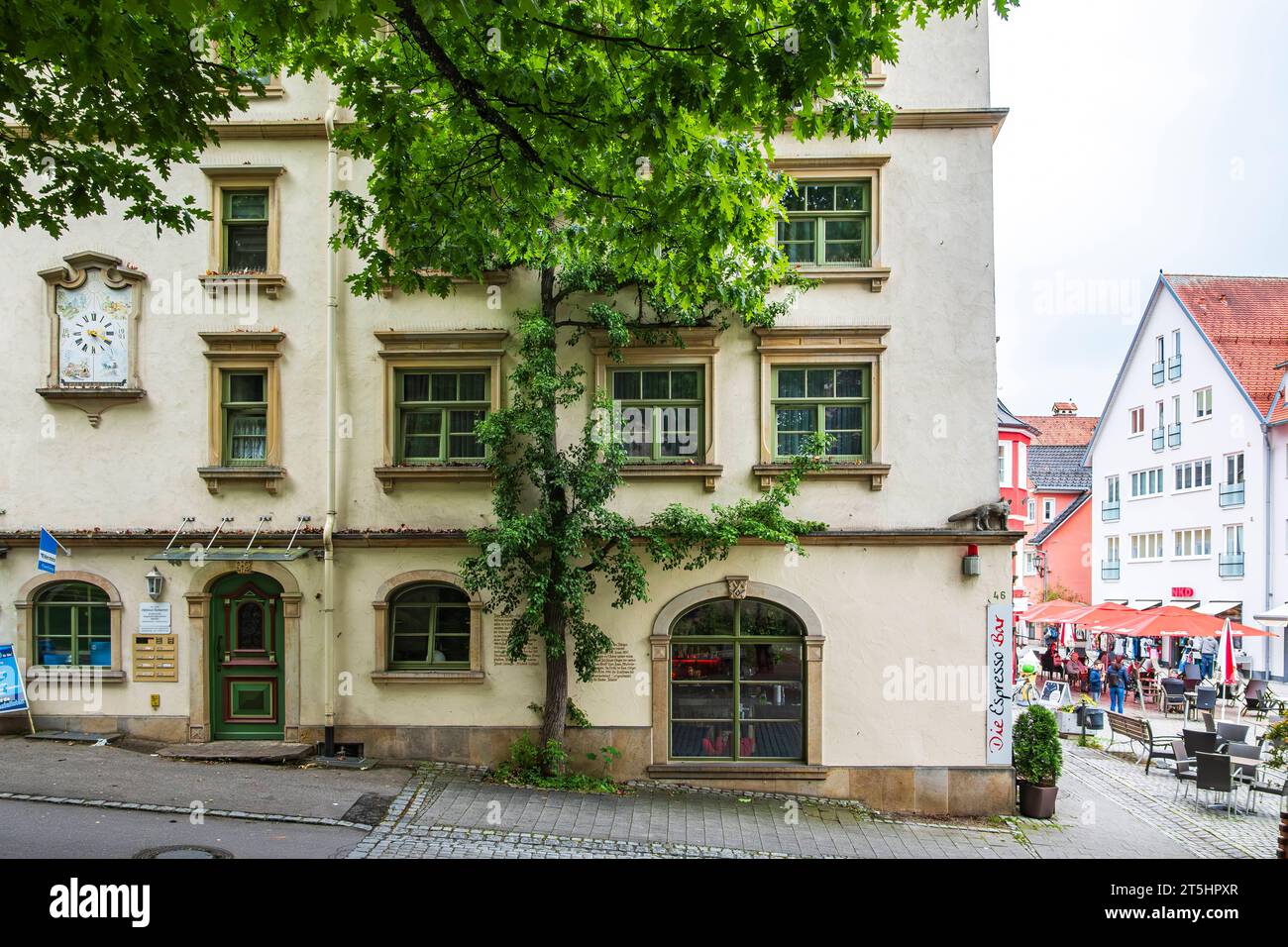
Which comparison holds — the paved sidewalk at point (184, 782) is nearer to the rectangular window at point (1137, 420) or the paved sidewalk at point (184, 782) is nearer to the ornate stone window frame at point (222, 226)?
the ornate stone window frame at point (222, 226)

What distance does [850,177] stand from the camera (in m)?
13.0

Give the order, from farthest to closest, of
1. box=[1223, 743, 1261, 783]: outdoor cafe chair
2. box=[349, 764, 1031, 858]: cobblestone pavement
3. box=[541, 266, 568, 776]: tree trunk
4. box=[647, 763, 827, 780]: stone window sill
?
box=[1223, 743, 1261, 783]: outdoor cafe chair → box=[647, 763, 827, 780]: stone window sill → box=[541, 266, 568, 776]: tree trunk → box=[349, 764, 1031, 858]: cobblestone pavement

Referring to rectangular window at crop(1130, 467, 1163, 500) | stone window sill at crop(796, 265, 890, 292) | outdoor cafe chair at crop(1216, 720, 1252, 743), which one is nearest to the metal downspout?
stone window sill at crop(796, 265, 890, 292)

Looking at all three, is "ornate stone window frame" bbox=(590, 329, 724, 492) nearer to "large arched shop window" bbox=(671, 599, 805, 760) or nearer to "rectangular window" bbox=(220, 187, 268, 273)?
"large arched shop window" bbox=(671, 599, 805, 760)

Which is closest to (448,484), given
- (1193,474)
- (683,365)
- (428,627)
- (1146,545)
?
(428,627)

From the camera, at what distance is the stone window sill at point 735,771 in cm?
1236

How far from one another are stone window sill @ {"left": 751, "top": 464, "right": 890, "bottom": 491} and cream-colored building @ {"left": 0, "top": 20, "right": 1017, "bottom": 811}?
0.23 ft

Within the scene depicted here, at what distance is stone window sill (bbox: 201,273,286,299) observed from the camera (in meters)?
13.0

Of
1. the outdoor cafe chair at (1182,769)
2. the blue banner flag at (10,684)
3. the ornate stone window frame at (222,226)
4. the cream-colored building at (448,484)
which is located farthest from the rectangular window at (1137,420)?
the blue banner flag at (10,684)

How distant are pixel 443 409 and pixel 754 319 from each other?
476cm

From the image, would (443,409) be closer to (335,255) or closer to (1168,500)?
(335,255)

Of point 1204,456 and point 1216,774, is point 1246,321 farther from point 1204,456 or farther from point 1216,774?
point 1216,774

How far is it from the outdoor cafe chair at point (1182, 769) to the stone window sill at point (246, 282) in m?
15.8

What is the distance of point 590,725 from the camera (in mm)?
12508
